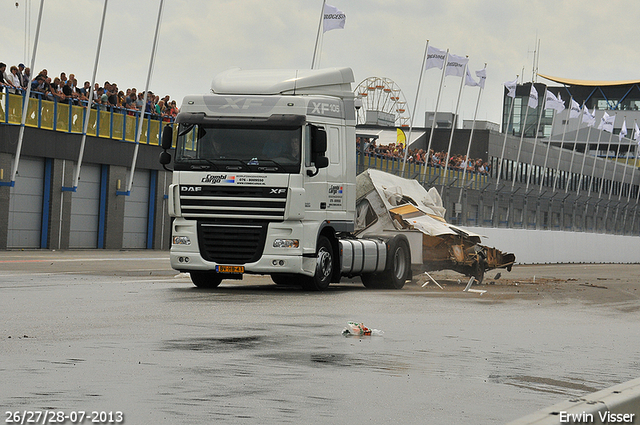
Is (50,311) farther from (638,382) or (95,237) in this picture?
(95,237)

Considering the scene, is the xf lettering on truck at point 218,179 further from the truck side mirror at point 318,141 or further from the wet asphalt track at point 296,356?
the wet asphalt track at point 296,356

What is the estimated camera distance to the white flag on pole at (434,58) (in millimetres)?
55719

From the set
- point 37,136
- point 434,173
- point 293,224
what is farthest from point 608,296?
point 434,173

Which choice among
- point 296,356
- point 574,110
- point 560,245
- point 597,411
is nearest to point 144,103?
point 560,245

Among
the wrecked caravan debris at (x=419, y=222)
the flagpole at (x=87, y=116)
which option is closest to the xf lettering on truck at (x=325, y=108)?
the wrecked caravan debris at (x=419, y=222)

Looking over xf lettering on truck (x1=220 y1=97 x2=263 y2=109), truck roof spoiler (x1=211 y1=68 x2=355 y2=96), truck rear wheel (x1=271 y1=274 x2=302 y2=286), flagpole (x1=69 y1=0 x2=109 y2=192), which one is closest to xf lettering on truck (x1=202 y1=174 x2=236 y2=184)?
xf lettering on truck (x1=220 y1=97 x2=263 y2=109)

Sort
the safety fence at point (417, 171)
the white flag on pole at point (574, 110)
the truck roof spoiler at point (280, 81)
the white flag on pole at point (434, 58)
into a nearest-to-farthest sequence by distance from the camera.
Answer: the truck roof spoiler at point (280, 81) → the safety fence at point (417, 171) → the white flag on pole at point (434, 58) → the white flag on pole at point (574, 110)

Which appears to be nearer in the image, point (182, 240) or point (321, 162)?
point (321, 162)

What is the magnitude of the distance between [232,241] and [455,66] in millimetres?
41231

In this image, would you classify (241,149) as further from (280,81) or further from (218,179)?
(280,81)

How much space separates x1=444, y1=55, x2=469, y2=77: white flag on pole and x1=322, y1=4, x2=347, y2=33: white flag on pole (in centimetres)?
1453

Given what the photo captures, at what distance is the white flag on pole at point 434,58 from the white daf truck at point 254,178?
124 feet

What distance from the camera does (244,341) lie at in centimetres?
1067

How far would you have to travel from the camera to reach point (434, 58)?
55875mm
